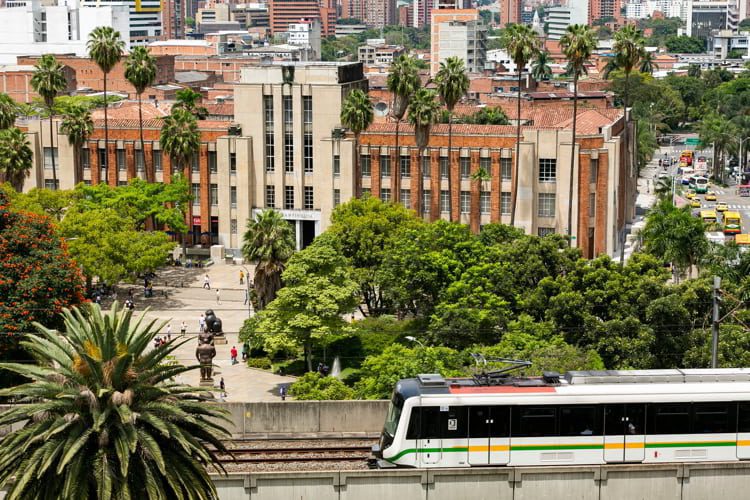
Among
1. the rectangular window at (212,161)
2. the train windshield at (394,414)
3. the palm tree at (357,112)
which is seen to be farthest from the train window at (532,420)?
the rectangular window at (212,161)

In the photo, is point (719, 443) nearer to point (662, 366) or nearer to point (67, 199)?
point (662, 366)

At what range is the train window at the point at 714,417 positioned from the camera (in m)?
43.6

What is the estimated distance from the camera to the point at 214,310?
3767 inches

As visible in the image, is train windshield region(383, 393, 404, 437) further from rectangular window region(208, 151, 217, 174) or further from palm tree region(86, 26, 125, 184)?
palm tree region(86, 26, 125, 184)

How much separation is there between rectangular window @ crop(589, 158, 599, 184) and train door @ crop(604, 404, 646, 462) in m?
65.8

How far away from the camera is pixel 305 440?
1938 inches

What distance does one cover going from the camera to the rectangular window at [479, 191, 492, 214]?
110 meters

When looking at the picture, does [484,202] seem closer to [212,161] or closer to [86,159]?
[212,161]

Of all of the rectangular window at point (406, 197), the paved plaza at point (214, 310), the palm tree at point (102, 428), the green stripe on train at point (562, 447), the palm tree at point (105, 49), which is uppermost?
the palm tree at point (105, 49)

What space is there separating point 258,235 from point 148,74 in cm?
4365

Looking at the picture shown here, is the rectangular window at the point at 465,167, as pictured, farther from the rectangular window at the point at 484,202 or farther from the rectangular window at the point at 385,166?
the rectangular window at the point at 385,166

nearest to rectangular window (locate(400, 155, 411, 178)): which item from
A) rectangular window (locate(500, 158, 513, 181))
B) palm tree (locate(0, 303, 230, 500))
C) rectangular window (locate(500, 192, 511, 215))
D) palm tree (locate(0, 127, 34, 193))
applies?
rectangular window (locate(500, 158, 513, 181))

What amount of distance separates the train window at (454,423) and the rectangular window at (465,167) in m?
69.3

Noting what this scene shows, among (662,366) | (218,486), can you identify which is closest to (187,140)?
(662,366)
